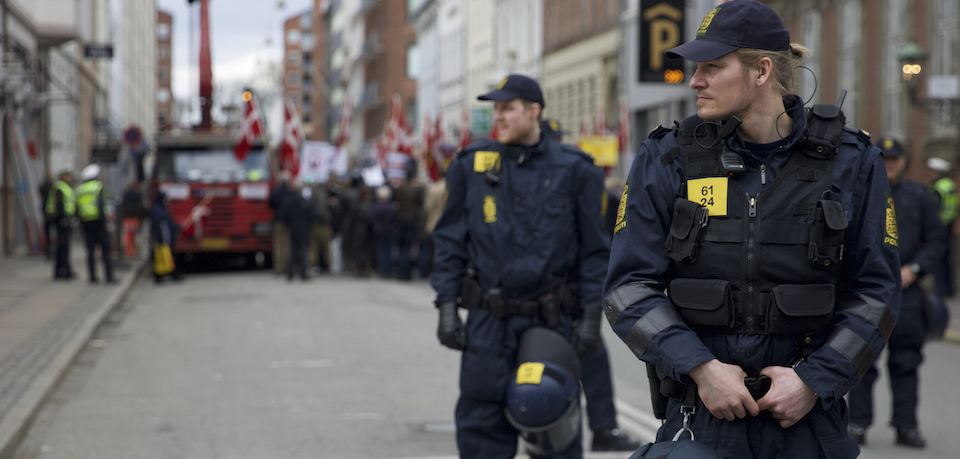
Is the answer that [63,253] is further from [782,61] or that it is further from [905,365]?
[782,61]

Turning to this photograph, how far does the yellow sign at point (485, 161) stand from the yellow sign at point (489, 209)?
0.14 meters

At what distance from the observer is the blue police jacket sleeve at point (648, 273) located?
302cm

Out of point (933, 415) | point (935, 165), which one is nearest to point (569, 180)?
point (933, 415)

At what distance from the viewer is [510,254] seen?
16.7ft

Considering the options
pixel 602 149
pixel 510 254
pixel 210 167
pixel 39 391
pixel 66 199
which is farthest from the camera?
pixel 602 149

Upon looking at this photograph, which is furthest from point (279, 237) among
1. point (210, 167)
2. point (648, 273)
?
point (648, 273)

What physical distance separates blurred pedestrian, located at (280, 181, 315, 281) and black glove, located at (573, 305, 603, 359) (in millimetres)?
15763

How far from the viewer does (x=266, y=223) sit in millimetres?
22891

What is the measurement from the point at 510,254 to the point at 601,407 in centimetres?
233

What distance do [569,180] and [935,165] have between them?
13.7m

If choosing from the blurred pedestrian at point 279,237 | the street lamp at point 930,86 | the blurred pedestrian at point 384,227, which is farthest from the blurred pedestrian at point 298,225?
the street lamp at point 930,86

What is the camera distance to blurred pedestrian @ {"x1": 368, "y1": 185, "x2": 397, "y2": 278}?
2133cm

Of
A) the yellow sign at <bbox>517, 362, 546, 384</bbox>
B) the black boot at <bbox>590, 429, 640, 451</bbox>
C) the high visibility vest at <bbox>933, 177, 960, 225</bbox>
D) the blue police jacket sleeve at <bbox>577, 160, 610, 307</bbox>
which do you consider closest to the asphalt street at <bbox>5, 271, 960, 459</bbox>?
the black boot at <bbox>590, 429, 640, 451</bbox>

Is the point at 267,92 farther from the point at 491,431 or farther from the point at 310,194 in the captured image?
the point at 491,431
